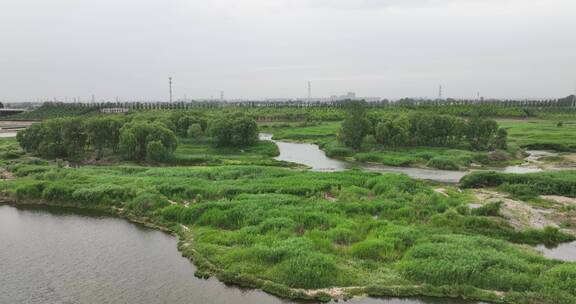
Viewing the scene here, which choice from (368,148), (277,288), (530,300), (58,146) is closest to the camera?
(530,300)

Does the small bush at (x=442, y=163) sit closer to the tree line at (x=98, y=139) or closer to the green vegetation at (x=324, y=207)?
the green vegetation at (x=324, y=207)

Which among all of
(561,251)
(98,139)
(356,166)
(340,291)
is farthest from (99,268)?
(356,166)

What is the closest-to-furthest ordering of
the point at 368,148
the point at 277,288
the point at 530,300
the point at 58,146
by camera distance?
the point at 530,300, the point at 277,288, the point at 58,146, the point at 368,148

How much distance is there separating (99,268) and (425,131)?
186ft

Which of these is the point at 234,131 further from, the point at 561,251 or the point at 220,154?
the point at 561,251

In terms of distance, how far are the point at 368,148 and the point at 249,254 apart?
48.1 m

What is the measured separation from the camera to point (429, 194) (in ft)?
112

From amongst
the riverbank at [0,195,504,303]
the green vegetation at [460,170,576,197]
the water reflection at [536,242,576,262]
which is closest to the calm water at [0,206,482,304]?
the riverbank at [0,195,504,303]

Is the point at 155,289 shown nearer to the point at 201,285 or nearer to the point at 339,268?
the point at 201,285

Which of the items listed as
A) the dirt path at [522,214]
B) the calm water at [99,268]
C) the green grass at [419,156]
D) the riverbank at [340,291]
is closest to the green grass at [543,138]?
the green grass at [419,156]

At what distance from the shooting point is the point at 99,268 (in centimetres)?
2295

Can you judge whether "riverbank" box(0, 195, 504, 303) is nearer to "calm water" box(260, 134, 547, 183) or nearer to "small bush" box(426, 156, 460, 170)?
"calm water" box(260, 134, 547, 183)

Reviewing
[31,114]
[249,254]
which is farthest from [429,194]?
[31,114]

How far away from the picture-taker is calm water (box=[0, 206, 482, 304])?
781 inches
